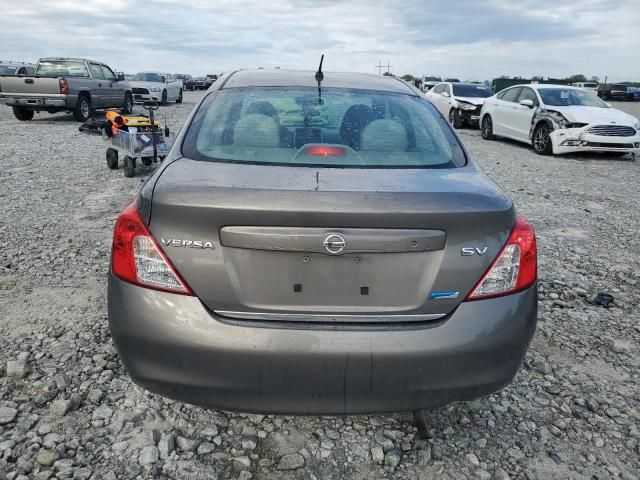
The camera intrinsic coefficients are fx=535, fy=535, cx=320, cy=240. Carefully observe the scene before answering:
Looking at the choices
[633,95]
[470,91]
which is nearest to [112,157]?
[470,91]

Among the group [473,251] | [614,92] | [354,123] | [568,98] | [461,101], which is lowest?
[473,251]

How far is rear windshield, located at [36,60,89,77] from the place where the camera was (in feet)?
54.1

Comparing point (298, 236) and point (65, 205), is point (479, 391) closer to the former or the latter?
point (298, 236)

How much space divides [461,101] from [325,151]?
15.2m

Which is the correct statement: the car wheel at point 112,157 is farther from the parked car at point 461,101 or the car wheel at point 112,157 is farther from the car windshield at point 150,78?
the car windshield at point 150,78

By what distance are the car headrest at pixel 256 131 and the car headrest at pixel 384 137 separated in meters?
0.44

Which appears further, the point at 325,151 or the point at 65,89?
the point at 65,89

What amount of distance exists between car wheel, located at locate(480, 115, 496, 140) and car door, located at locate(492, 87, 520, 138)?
0.88ft

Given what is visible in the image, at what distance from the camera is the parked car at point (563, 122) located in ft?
36.0

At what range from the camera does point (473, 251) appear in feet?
6.31

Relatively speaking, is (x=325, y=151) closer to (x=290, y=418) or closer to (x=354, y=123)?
(x=354, y=123)

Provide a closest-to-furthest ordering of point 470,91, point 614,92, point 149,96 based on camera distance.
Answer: point 470,91 → point 149,96 → point 614,92

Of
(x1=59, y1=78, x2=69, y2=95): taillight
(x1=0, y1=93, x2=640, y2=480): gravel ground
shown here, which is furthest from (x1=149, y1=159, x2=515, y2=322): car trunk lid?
(x1=59, y1=78, x2=69, y2=95): taillight

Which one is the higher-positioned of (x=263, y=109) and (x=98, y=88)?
(x=263, y=109)
